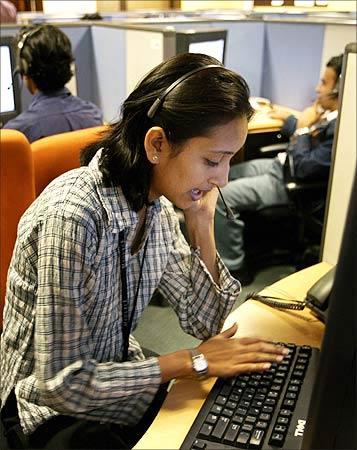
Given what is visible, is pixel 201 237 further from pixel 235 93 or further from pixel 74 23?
pixel 74 23

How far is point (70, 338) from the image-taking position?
0.81 metres

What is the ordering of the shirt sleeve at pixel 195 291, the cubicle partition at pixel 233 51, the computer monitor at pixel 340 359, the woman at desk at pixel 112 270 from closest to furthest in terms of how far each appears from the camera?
1. the computer monitor at pixel 340 359
2. the woman at desk at pixel 112 270
3. the shirt sleeve at pixel 195 291
4. the cubicle partition at pixel 233 51

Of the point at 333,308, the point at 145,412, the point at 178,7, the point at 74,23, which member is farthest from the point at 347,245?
the point at 178,7

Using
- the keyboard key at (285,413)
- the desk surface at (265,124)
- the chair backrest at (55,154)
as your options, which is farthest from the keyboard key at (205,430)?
the desk surface at (265,124)

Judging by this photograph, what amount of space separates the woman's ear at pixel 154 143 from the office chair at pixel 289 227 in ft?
5.30

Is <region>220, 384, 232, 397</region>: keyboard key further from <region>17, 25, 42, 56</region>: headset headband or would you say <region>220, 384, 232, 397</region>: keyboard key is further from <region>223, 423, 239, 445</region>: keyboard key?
<region>17, 25, 42, 56</region>: headset headband

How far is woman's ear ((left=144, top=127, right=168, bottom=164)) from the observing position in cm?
87

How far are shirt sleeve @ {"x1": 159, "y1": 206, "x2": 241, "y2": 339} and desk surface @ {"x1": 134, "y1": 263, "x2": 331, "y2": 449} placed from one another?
0.11 feet

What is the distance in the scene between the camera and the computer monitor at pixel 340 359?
1.24 ft

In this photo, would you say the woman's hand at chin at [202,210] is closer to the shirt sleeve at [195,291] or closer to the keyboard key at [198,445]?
the shirt sleeve at [195,291]

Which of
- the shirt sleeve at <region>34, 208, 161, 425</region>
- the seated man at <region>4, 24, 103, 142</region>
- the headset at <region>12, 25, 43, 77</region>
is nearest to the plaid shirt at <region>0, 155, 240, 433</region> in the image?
the shirt sleeve at <region>34, 208, 161, 425</region>

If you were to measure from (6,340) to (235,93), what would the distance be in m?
0.57

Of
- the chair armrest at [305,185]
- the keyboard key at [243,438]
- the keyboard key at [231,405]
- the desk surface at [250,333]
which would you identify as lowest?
the chair armrest at [305,185]

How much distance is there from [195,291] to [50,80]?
1.41 metres
